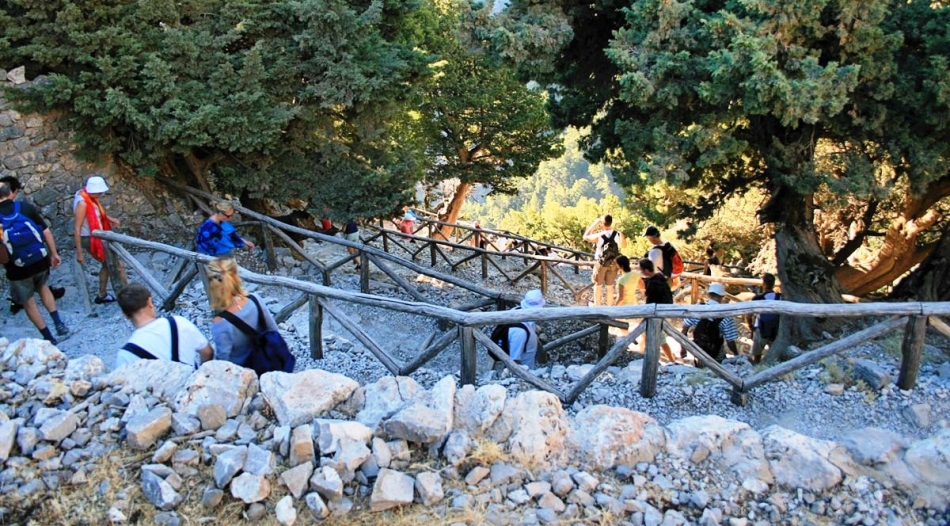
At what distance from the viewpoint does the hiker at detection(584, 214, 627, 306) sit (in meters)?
10.5

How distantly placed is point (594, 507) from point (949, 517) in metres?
2.38

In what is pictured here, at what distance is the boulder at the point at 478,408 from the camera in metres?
4.59

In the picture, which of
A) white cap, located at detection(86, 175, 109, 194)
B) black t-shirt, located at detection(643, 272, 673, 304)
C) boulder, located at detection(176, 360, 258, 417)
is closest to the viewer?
boulder, located at detection(176, 360, 258, 417)

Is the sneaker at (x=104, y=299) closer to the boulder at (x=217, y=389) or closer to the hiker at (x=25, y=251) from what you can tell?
the hiker at (x=25, y=251)

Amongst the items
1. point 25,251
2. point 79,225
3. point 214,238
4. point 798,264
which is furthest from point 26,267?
point 798,264

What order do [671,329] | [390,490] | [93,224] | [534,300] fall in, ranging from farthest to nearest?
[93,224]
[534,300]
[671,329]
[390,490]

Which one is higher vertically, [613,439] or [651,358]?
[651,358]

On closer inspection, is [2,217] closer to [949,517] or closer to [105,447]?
[105,447]

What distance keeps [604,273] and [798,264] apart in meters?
2.78

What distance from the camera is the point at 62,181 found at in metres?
9.79

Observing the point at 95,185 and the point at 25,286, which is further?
the point at 95,185

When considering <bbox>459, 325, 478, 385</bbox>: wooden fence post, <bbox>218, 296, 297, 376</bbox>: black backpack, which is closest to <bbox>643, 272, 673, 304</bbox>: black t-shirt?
<bbox>459, 325, 478, 385</bbox>: wooden fence post

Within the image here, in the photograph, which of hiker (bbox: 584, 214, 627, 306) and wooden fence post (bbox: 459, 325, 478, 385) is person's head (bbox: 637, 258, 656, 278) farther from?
wooden fence post (bbox: 459, 325, 478, 385)

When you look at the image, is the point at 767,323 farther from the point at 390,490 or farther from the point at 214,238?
the point at 214,238
